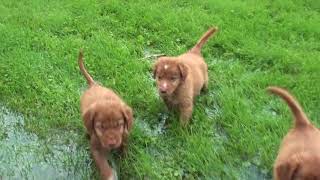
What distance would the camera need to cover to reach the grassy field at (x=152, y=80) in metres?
5.46

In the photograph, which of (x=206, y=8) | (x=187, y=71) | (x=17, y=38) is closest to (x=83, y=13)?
(x=17, y=38)

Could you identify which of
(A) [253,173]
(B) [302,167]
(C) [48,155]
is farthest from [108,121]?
(B) [302,167]

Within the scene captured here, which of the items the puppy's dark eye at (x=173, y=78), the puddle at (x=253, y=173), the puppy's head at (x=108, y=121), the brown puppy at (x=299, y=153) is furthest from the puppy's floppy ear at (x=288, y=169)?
the puppy's dark eye at (x=173, y=78)

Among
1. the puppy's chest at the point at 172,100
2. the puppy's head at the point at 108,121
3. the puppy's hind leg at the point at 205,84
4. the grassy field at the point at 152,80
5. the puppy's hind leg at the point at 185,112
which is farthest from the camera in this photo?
the puppy's hind leg at the point at 205,84

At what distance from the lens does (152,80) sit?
686 centimetres

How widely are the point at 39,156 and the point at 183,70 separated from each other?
1640 millimetres

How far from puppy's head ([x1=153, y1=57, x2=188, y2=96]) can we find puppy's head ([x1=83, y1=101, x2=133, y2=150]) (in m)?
0.68

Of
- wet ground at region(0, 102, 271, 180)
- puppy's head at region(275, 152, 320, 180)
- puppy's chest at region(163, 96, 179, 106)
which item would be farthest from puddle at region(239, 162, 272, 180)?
puppy's chest at region(163, 96, 179, 106)

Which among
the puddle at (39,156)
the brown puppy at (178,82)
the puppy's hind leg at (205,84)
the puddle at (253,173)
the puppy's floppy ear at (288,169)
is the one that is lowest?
the puddle at (39,156)

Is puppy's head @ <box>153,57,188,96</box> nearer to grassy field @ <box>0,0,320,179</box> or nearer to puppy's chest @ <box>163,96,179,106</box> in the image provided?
puppy's chest @ <box>163,96,179,106</box>

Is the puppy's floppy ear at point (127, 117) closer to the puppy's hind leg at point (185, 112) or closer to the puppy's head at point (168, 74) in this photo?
the puppy's head at point (168, 74)

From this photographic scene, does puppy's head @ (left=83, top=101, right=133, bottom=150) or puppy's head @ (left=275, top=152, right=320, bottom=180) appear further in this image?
puppy's head @ (left=83, top=101, right=133, bottom=150)

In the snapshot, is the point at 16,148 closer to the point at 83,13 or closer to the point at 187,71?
the point at 187,71

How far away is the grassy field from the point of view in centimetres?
546
